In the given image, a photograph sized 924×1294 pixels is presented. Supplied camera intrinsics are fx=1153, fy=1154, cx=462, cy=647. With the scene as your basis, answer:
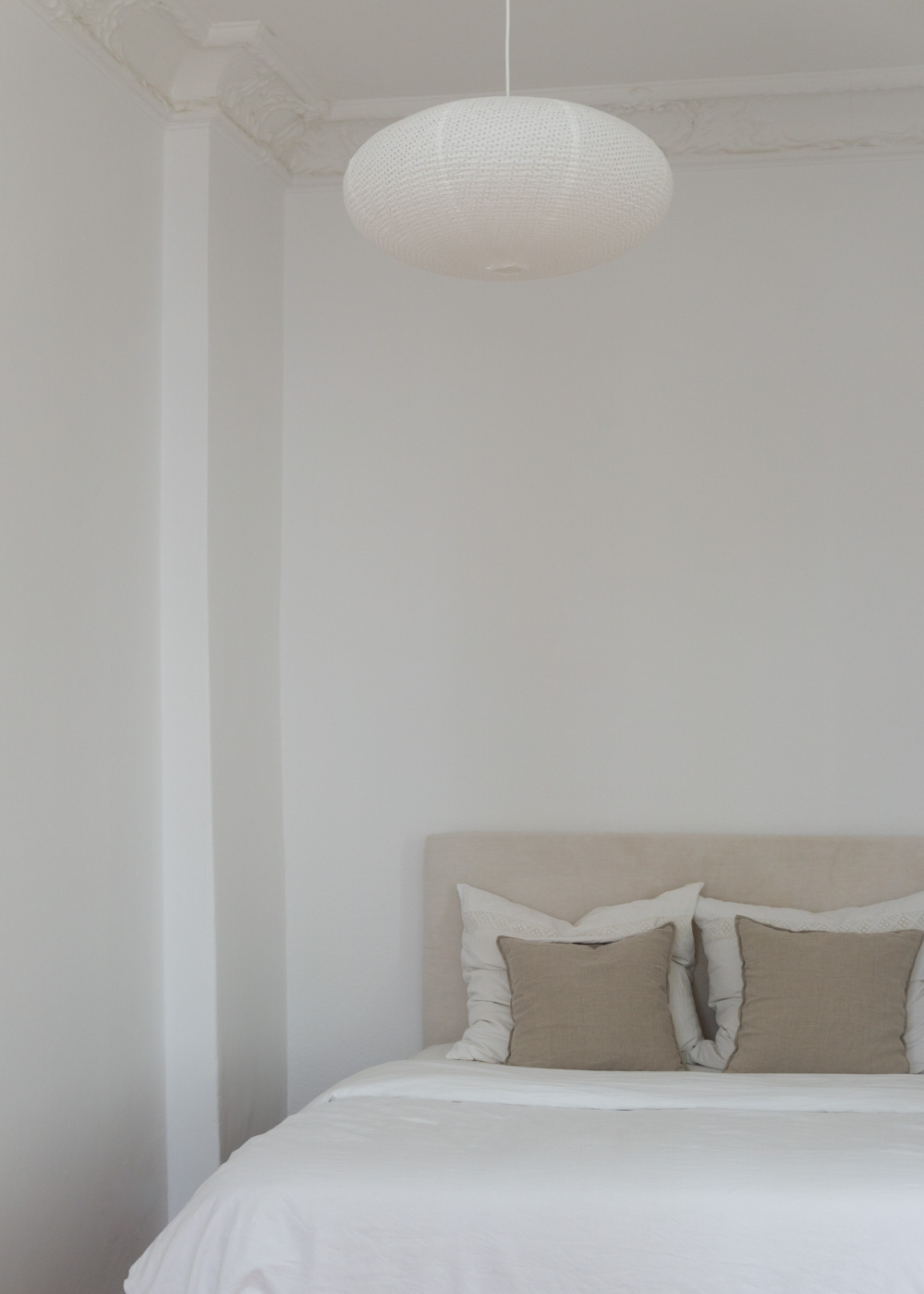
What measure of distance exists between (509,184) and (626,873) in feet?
7.33

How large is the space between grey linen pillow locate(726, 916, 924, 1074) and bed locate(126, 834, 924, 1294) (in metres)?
0.19

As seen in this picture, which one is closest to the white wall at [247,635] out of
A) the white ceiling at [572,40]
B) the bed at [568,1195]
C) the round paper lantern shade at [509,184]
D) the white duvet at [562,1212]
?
the white ceiling at [572,40]

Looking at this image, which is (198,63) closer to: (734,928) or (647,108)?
(647,108)

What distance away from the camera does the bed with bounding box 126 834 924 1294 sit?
199 centimetres

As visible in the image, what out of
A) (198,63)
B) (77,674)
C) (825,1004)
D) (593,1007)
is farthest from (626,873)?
(198,63)

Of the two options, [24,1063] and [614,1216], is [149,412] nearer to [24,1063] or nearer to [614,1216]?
[24,1063]

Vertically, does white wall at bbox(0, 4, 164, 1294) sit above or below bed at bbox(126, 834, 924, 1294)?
above

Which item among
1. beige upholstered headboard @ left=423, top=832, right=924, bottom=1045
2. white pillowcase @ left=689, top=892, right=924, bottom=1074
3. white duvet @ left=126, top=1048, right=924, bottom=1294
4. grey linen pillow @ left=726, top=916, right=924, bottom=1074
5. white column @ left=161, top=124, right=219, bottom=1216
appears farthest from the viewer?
beige upholstered headboard @ left=423, top=832, right=924, bottom=1045

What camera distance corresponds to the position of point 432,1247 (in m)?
2.04

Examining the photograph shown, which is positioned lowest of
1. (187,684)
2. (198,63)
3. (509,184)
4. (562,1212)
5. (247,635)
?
(562,1212)

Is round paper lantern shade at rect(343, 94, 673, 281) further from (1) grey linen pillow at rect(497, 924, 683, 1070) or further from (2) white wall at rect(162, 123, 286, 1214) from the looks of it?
(1) grey linen pillow at rect(497, 924, 683, 1070)

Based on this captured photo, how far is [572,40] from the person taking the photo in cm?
322

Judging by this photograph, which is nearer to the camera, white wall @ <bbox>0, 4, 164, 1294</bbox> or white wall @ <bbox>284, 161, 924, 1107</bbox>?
white wall @ <bbox>0, 4, 164, 1294</bbox>

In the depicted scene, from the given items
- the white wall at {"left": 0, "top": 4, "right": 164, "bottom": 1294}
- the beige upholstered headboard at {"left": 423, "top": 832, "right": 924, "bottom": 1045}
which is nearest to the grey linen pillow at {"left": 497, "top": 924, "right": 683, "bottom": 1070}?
the beige upholstered headboard at {"left": 423, "top": 832, "right": 924, "bottom": 1045}
